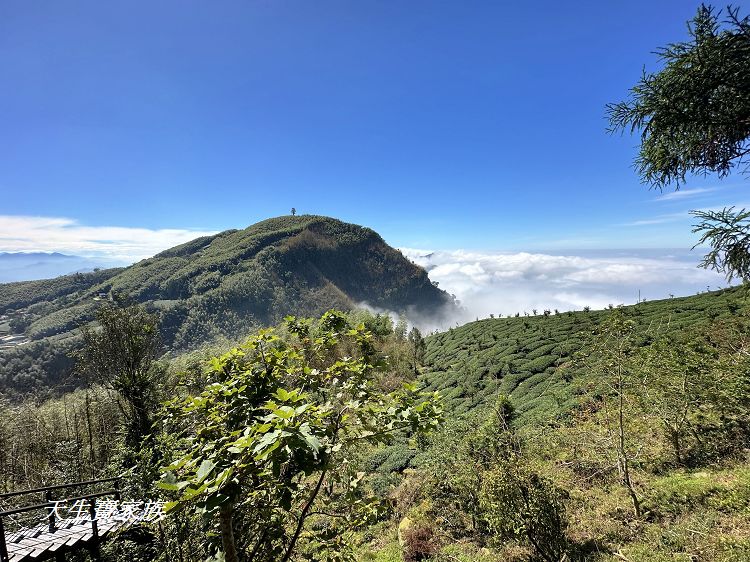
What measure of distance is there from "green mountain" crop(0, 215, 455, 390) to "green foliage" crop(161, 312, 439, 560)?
88.1 m

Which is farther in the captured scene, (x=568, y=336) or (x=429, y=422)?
(x=568, y=336)

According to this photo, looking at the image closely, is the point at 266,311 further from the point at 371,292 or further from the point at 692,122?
the point at 692,122

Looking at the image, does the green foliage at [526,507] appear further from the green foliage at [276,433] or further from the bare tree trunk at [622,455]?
the green foliage at [276,433]

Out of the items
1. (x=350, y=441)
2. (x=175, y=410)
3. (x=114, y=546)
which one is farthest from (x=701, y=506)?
(x=114, y=546)

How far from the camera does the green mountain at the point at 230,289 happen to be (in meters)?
100

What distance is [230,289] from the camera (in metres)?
131

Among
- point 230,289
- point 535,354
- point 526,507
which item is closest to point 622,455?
point 526,507

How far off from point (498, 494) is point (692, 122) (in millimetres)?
7409

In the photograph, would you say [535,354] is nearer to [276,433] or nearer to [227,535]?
[227,535]

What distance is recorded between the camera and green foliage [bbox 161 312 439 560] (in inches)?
76.2

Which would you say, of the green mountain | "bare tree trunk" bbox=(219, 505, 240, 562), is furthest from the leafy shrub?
the green mountain

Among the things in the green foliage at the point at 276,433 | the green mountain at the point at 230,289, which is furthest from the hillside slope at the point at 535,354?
the green mountain at the point at 230,289

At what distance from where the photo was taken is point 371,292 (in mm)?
182125

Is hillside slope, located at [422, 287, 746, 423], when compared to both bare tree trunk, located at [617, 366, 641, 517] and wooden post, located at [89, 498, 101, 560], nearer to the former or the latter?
bare tree trunk, located at [617, 366, 641, 517]
